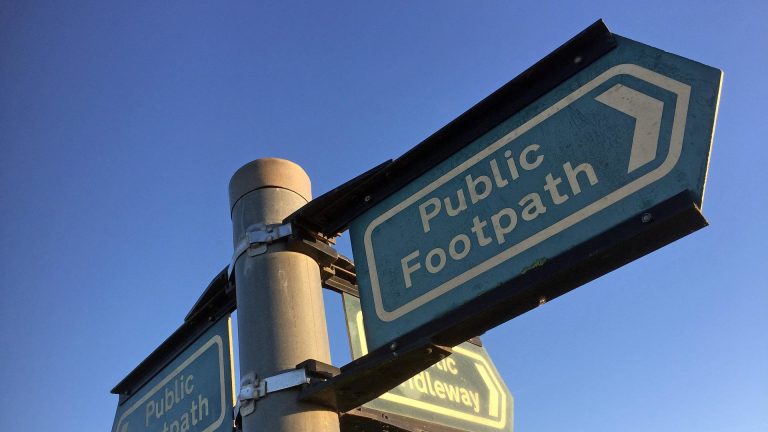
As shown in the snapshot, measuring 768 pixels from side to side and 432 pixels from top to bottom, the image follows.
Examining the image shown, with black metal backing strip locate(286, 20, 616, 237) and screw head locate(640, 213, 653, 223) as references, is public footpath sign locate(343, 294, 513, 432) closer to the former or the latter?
black metal backing strip locate(286, 20, 616, 237)

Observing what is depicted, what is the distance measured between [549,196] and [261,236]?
4.10 ft

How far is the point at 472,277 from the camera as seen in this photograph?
2209 mm

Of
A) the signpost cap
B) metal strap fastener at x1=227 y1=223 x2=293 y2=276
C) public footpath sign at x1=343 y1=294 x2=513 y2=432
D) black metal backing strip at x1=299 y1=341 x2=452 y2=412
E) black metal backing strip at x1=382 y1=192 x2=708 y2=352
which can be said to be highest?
the signpost cap

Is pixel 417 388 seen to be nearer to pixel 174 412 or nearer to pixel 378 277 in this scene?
pixel 378 277

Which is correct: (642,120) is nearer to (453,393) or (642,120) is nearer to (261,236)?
(261,236)

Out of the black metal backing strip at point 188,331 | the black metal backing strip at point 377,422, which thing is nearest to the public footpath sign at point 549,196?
the black metal backing strip at point 377,422

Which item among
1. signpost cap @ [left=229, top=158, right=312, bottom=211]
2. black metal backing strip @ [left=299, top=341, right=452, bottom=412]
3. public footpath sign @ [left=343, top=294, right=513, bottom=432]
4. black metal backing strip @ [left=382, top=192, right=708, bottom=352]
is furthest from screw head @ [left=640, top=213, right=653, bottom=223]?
signpost cap @ [left=229, top=158, right=312, bottom=211]

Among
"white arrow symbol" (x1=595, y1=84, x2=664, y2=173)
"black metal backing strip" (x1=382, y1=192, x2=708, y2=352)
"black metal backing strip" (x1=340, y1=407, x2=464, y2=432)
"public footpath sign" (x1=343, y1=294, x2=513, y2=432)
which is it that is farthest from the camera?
"public footpath sign" (x1=343, y1=294, x2=513, y2=432)

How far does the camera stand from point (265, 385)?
2.46 meters

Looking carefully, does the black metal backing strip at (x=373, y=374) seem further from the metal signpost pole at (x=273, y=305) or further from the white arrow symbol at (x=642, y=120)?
the white arrow symbol at (x=642, y=120)

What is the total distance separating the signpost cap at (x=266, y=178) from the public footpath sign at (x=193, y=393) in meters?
0.62

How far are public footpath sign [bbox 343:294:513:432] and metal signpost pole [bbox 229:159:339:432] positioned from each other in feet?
1.21

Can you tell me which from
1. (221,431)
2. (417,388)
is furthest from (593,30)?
(221,431)

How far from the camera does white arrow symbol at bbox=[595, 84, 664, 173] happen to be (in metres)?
1.95
